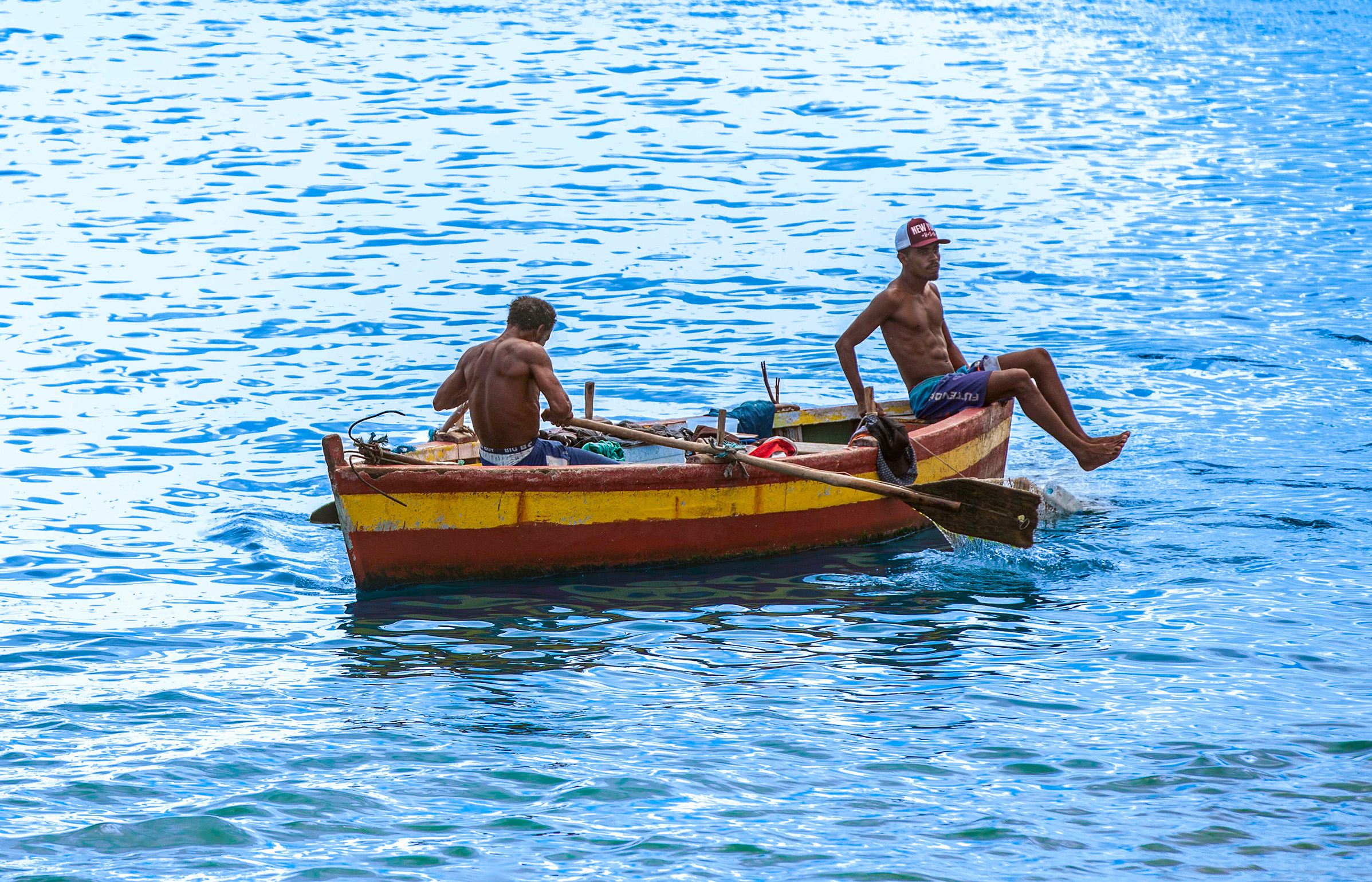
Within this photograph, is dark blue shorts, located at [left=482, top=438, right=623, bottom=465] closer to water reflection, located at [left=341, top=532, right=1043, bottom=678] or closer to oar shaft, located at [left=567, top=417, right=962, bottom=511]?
oar shaft, located at [left=567, top=417, right=962, bottom=511]

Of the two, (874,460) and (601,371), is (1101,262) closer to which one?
(601,371)

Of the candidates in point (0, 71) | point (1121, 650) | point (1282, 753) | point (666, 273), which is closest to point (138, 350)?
point (666, 273)

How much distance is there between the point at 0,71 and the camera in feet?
109

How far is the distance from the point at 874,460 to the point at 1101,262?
11.8 meters

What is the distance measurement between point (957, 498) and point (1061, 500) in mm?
1853

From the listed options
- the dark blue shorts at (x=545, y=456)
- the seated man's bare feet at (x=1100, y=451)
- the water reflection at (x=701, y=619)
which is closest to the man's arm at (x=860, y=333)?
the water reflection at (x=701, y=619)

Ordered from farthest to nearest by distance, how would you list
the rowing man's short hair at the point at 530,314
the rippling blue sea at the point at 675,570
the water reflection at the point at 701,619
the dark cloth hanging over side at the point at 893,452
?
1. the dark cloth hanging over side at the point at 893,452
2. the rowing man's short hair at the point at 530,314
3. the water reflection at the point at 701,619
4. the rippling blue sea at the point at 675,570

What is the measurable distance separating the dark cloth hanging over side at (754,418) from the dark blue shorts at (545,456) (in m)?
1.39

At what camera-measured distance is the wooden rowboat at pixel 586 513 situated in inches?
349

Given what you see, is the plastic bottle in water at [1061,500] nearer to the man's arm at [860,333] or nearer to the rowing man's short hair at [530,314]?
the man's arm at [860,333]

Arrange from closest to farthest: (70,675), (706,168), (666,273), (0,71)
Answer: (70,675)
(666,273)
(706,168)
(0,71)

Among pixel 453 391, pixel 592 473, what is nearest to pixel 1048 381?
pixel 592 473

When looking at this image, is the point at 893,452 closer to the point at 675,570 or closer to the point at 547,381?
the point at 675,570

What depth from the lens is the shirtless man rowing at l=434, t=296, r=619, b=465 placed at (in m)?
9.06
